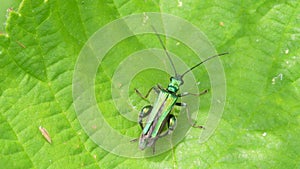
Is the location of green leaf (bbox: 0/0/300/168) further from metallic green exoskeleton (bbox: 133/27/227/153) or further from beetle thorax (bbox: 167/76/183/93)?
beetle thorax (bbox: 167/76/183/93)

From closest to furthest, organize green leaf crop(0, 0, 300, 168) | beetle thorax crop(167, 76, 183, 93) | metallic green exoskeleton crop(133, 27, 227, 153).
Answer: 1. green leaf crop(0, 0, 300, 168)
2. metallic green exoskeleton crop(133, 27, 227, 153)
3. beetle thorax crop(167, 76, 183, 93)

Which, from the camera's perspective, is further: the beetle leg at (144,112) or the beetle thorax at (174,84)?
the beetle thorax at (174,84)

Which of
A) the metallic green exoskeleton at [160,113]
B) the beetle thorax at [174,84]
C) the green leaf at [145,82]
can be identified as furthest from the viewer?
the beetle thorax at [174,84]

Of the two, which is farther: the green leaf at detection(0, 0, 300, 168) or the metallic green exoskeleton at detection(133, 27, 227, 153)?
the metallic green exoskeleton at detection(133, 27, 227, 153)

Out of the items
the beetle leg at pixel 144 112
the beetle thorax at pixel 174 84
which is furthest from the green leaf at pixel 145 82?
the beetle thorax at pixel 174 84

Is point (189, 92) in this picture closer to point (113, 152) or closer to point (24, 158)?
point (113, 152)

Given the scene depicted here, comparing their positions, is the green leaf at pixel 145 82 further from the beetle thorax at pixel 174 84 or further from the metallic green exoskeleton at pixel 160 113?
the beetle thorax at pixel 174 84

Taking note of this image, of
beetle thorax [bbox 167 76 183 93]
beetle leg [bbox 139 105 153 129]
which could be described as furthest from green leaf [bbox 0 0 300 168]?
beetle thorax [bbox 167 76 183 93]
